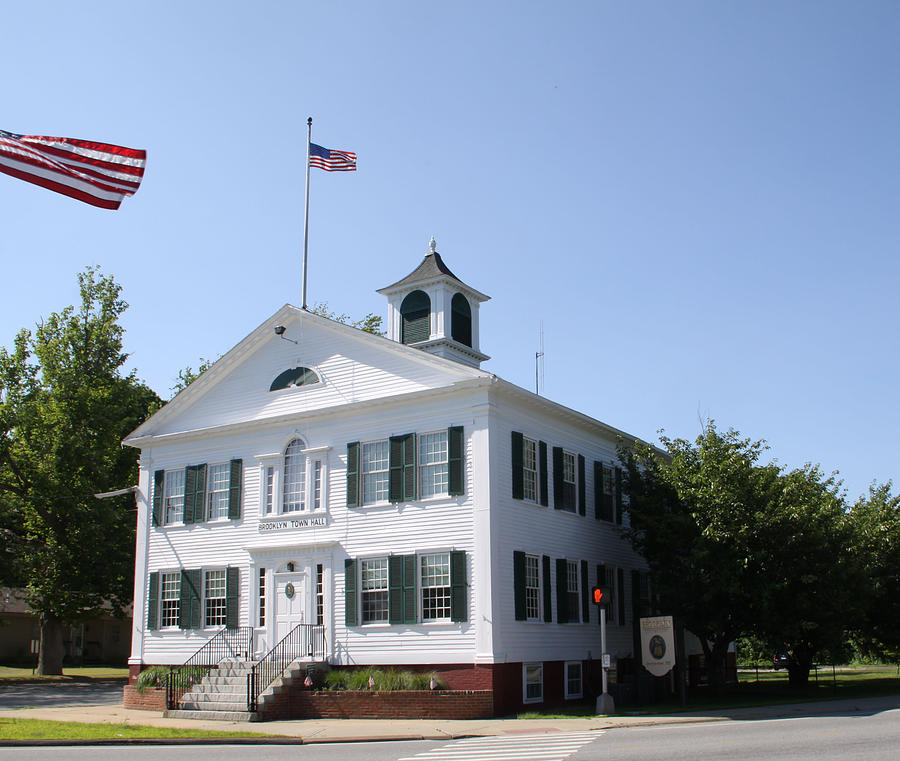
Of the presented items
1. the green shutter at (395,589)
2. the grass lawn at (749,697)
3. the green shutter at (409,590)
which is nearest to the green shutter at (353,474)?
the green shutter at (395,589)

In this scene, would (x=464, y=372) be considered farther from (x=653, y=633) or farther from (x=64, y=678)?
(x=64, y=678)

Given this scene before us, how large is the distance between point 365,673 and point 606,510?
9.35m

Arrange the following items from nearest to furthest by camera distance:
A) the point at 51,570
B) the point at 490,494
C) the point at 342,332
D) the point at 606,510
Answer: the point at 490,494 → the point at 342,332 → the point at 606,510 → the point at 51,570

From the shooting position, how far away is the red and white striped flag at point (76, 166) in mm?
16297

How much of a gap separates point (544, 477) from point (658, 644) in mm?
5137

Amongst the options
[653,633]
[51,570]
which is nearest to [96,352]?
[51,570]

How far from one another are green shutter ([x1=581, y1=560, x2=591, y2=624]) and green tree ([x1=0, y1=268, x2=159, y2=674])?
67.9ft

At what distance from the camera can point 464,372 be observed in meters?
23.9

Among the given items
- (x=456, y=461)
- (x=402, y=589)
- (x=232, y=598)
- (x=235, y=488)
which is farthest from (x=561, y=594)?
(x=235, y=488)

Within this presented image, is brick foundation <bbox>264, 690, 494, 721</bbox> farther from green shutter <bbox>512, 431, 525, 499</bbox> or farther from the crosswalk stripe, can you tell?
green shutter <bbox>512, 431, 525, 499</bbox>

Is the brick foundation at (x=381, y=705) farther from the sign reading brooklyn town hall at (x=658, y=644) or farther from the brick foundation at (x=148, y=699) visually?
the sign reading brooklyn town hall at (x=658, y=644)

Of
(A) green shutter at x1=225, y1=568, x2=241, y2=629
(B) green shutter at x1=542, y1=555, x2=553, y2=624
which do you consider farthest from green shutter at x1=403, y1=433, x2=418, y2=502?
(A) green shutter at x1=225, y1=568, x2=241, y2=629

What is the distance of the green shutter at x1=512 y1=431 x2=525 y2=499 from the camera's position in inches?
952

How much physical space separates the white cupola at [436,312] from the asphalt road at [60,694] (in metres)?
14.1
